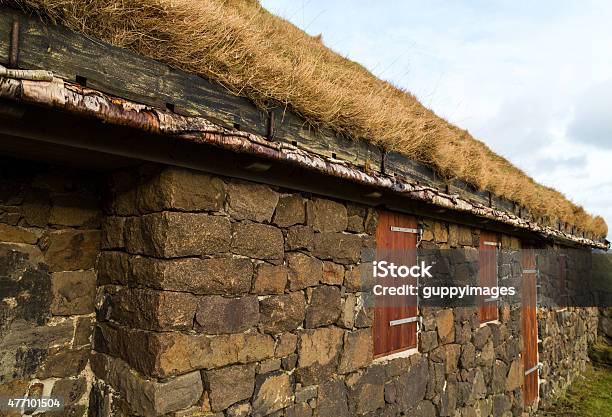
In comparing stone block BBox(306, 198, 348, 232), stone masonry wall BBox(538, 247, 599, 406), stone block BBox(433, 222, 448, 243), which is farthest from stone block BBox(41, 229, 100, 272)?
stone masonry wall BBox(538, 247, 599, 406)

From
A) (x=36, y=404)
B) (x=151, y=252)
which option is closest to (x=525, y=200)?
(x=151, y=252)

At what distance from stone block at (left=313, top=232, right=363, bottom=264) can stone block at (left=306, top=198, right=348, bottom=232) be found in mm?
46

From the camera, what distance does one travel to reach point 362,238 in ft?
10.4

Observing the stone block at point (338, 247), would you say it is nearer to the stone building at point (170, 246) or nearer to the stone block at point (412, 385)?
the stone building at point (170, 246)

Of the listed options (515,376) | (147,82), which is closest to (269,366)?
(147,82)

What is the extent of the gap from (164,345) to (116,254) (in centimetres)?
61

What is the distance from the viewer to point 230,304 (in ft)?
7.19

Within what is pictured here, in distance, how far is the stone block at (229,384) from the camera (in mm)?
2084

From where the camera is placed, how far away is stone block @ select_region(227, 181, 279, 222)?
2.25 metres

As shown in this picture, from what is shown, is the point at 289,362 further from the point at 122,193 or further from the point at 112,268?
the point at 122,193

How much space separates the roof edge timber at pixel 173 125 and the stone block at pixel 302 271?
53 centimetres

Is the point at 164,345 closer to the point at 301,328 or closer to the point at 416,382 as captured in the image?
the point at 301,328

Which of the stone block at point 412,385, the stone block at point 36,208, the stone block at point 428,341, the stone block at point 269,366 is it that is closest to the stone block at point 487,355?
the stone block at point 428,341

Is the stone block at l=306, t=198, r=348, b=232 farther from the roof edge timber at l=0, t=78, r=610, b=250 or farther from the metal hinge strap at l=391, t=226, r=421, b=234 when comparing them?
the metal hinge strap at l=391, t=226, r=421, b=234
